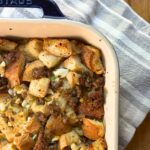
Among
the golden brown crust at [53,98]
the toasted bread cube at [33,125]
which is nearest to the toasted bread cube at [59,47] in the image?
the golden brown crust at [53,98]

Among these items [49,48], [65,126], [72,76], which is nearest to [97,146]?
[65,126]

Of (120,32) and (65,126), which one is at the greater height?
(120,32)

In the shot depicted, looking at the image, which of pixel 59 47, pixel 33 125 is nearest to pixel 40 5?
pixel 59 47

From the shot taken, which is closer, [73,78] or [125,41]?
[73,78]

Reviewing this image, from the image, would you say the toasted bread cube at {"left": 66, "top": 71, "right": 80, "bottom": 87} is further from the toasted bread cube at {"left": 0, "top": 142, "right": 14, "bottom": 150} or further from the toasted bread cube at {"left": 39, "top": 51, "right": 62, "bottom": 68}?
the toasted bread cube at {"left": 0, "top": 142, "right": 14, "bottom": 150}

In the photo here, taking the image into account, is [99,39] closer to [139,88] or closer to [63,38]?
[63,38]

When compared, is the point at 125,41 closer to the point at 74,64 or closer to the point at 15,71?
the point at 74,64
